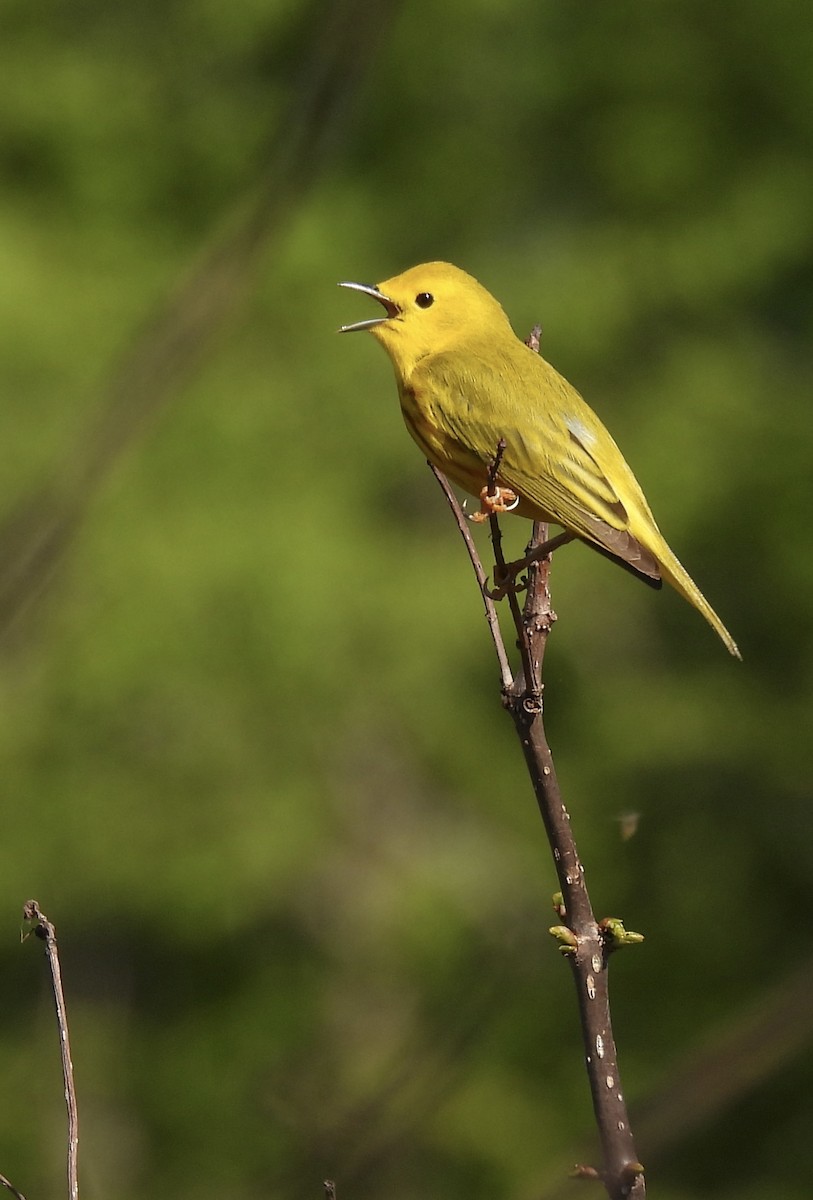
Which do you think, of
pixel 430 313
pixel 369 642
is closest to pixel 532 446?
pixel 430 313

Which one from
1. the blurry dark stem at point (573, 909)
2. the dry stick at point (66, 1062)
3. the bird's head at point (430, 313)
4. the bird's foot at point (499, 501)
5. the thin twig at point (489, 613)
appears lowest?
the dry stick at point (66, 1062)

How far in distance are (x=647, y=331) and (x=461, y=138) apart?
1864mm

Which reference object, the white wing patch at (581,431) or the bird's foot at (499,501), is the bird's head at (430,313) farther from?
the bird's foot at (499,501)

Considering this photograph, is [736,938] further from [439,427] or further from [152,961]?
[439,427]

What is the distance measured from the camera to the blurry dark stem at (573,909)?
4.35ft

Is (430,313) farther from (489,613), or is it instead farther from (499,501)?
(489,613)

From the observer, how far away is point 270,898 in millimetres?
8281

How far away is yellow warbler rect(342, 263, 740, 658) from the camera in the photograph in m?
2.57

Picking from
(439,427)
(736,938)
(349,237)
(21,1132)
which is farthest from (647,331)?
(439,427)

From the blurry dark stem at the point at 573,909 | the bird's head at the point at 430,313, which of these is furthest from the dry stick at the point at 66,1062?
the bird's head at the point at 430,313

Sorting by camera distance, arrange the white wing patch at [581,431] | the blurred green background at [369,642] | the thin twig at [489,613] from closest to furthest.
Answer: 1. the thin twig at [489,613]
2. the white wing patch at [581,431]
3. the blurred green background at [369,642]

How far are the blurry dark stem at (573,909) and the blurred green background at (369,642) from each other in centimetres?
513

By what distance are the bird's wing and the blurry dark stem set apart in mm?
426

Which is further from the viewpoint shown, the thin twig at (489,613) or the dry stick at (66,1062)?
the thin twig at (489,613)
